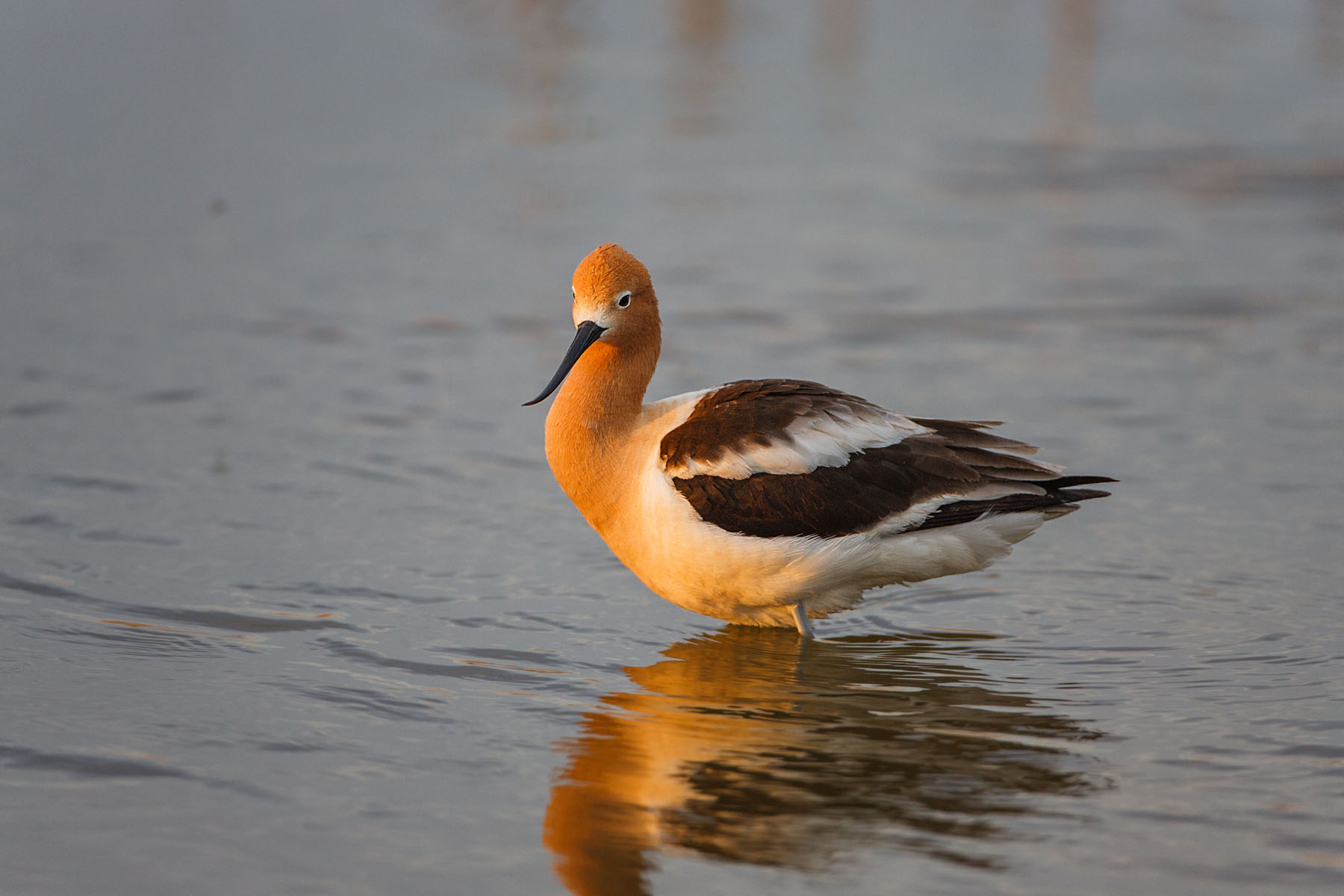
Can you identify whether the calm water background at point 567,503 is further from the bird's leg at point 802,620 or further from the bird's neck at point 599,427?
the bird's neck at point 599,427

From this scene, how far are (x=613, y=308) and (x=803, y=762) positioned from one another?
2.51m

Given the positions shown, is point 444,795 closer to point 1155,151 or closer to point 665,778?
point 665,778

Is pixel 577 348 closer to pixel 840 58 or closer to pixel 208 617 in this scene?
pixel 208 617

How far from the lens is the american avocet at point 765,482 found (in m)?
7.25

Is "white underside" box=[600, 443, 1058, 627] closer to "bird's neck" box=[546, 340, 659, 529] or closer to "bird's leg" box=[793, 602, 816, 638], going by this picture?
"bird's leg" box=[793, 602, 816, 638]

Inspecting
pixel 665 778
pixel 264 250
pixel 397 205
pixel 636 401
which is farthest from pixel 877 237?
pixel 665 778

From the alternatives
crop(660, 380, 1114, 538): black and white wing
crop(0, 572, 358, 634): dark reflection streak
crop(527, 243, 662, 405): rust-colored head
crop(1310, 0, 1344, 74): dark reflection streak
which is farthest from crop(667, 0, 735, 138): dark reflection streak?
crop(0, 572, 358, 634): dark reflection streak

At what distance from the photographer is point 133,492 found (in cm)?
915

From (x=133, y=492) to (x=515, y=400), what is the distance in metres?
2.87

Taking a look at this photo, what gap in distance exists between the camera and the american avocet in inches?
286

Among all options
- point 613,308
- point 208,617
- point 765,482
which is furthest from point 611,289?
point 208,617

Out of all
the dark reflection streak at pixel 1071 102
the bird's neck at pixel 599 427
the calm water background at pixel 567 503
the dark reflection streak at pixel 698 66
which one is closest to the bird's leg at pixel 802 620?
the calm water background at pixel 567 503

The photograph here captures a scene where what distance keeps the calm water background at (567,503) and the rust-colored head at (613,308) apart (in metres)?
1.25

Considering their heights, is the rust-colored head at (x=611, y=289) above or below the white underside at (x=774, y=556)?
above
